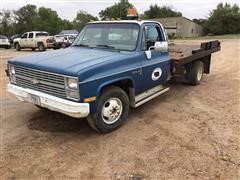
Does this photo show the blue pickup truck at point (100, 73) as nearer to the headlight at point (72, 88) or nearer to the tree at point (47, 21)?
the headlight at point (72, 88)

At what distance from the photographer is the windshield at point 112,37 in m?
5.29

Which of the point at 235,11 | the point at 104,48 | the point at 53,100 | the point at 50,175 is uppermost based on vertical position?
the point at 235,11

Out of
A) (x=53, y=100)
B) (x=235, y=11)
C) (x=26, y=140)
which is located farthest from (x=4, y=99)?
(x=235, y=11)

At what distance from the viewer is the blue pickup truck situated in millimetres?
4164

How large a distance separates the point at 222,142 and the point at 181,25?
59199 mm

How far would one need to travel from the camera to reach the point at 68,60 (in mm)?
4520

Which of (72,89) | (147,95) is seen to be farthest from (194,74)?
(72,89)

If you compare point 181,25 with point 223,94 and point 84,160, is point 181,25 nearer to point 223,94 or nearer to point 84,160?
point 223,94

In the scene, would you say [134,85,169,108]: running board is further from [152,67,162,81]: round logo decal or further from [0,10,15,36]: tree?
[0,10,15,36]: tree

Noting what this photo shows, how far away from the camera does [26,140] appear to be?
461 cm

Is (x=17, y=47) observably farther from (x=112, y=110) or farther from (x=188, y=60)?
(x=112, y=110)

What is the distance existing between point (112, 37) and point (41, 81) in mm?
1733

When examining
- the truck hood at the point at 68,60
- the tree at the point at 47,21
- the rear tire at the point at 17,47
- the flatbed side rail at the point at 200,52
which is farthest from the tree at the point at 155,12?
the truck hood at the point at 68,60

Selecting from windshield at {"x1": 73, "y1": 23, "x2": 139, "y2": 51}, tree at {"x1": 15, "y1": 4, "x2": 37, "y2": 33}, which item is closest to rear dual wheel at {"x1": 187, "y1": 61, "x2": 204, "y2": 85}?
windshield at {"x1": 73, "y1": 23, "x2": 139, "y2": 51}
